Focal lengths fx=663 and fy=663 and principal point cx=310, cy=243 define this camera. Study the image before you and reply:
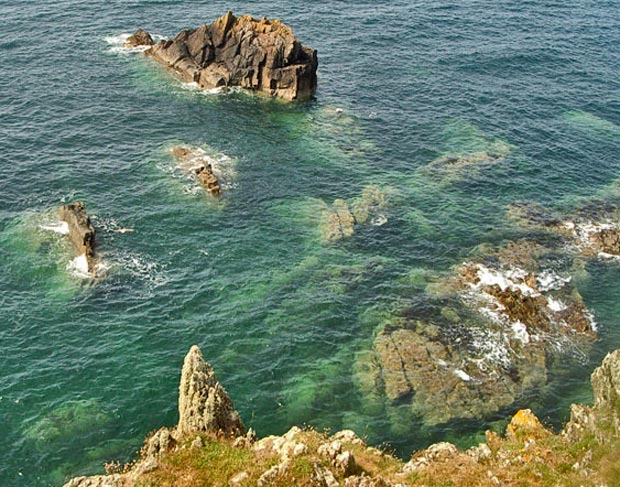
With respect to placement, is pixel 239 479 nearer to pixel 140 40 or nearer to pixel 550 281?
pixel 550 281

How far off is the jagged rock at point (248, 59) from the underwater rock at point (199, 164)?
2184 cm

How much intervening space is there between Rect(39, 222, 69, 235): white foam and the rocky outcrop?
19.6 inches

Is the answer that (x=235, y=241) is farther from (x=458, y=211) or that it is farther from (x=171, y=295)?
(x=458, y=211)

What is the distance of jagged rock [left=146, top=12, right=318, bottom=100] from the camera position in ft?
367

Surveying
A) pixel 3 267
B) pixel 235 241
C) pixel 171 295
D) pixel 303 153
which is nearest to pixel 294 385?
pixel 171 295

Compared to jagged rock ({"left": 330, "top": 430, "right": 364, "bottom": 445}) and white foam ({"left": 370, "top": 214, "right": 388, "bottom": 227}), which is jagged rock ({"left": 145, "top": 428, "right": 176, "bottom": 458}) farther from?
white foam ({"left": 370, "top": 214, "right": 388, "bottom": 227})

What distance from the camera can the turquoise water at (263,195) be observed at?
5925cm

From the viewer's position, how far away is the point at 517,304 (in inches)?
2734

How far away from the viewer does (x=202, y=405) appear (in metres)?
45.6

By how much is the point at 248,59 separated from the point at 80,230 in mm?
50699

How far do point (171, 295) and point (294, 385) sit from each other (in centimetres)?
1814

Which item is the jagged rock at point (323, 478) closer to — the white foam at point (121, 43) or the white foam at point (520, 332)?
the white foam at point (520, 332)

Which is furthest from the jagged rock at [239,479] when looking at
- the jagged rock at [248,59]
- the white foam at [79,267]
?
the jagged rock at [248,59]

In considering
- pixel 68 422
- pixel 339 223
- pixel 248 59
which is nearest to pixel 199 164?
pixel 339 223
